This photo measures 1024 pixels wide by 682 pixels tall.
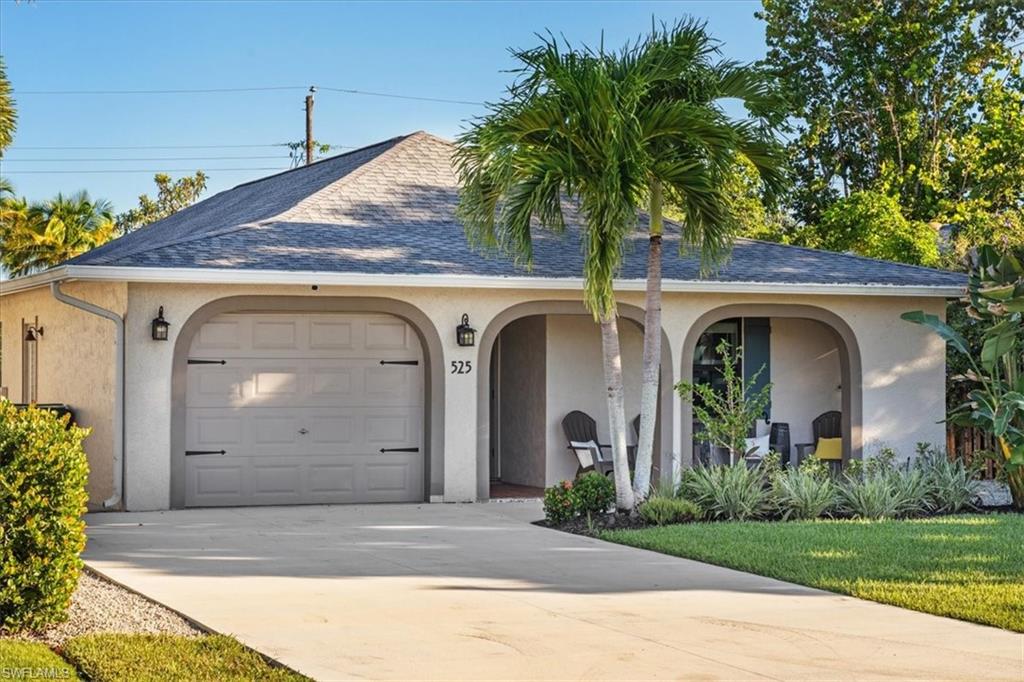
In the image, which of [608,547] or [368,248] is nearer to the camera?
[608,547]

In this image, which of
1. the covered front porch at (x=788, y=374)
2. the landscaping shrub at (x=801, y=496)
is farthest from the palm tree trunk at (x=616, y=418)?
the covered front porch at (x=788, y=374)

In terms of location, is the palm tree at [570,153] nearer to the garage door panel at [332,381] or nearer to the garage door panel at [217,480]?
the garage door panel at [332,381]

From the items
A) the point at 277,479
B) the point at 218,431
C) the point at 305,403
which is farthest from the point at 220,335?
the point at 277,479

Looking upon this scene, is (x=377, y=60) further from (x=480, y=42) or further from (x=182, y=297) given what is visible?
(x=182, y=297)

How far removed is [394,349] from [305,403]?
131 cm

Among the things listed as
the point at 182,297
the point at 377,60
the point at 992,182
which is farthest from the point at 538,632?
the point at 377,60

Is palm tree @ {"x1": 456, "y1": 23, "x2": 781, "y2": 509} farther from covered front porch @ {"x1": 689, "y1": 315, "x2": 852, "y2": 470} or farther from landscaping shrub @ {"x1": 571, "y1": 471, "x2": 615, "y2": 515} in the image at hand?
covered front porch @ {"x1": 689, "y1": 315, "x2": 852, "y2": 470}

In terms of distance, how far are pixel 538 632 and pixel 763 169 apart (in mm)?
7659

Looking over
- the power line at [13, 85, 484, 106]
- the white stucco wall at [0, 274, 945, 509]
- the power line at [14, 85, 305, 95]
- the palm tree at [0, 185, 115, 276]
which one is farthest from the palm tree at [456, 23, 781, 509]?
the power line at [14, 85, 305, 95]

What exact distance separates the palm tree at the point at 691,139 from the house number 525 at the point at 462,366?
9.57 feet

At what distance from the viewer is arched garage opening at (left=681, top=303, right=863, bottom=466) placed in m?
19.0

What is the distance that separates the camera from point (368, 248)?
17.4 m

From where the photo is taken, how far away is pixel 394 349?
17.4m

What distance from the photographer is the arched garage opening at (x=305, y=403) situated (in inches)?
651
